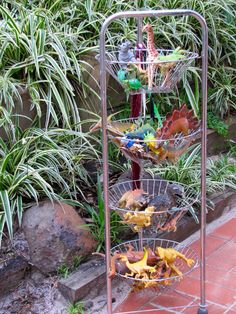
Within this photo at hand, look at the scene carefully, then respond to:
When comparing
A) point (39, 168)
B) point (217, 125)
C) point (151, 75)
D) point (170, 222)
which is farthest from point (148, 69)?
point (217, 125)

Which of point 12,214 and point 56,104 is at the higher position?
point 56,104

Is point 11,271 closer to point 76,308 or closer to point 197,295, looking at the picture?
point 76,308

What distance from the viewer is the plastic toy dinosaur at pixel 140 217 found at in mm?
2250

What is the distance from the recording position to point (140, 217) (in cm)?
225

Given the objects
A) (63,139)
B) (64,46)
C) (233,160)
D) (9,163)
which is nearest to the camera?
(9,163)

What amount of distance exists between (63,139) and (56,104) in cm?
27

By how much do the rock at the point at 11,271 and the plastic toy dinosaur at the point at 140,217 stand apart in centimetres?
67

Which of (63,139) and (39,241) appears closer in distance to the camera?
(39,241)

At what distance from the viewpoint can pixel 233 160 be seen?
411 cm

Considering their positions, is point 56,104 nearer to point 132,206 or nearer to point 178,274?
point 132,206

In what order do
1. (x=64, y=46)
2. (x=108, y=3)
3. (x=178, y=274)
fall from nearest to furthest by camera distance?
1. (x=178, y=274)
2. (x=64, y=46)
3. (x=108, y=3)

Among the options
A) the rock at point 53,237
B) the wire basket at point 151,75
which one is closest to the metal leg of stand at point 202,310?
the rock at point 53,237

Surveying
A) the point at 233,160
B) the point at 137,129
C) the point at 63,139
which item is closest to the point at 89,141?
the point at 63,139

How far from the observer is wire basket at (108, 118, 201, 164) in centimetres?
216
